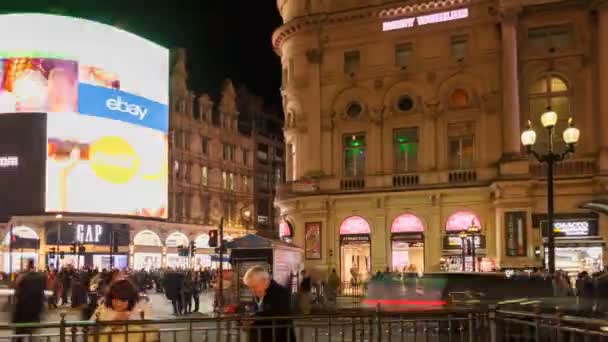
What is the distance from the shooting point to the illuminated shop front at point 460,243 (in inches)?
1564

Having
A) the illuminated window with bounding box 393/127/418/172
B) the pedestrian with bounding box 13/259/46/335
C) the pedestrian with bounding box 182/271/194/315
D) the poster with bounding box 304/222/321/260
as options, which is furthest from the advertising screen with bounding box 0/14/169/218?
the pedestrian with bounding box 13/259/46/335

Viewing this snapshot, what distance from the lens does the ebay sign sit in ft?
136

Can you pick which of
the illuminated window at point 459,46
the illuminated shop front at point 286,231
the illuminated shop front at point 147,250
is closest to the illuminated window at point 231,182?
the illuminated shop front at point 147,250

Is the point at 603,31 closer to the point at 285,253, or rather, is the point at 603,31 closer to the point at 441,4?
the point at 441,4

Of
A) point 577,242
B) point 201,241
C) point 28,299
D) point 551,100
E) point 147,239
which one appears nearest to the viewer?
point 28,299

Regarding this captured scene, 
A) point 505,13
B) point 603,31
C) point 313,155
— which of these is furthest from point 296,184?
point 603,31

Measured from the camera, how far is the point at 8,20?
61.3m

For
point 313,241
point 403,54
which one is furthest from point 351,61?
point 313,241

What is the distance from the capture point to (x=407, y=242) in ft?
138

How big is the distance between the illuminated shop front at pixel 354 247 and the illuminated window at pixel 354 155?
270 centimetres

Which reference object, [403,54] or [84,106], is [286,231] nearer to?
[403,54]

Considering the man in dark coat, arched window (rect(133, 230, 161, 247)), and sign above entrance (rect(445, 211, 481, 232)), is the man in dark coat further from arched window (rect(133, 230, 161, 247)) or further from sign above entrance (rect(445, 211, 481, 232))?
arched window (rect(133, 230, 161, 247))

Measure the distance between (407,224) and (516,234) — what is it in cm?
637

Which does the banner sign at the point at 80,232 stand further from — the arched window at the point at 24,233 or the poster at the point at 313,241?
the poster at the point at 313,241
